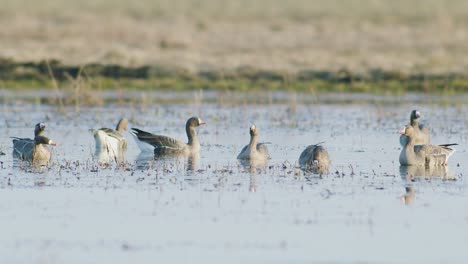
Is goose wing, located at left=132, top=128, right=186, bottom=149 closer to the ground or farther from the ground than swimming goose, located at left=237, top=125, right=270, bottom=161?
farther from the ground

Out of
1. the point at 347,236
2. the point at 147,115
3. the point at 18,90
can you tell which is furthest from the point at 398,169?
the point at 18,90

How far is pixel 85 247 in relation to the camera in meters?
10.1

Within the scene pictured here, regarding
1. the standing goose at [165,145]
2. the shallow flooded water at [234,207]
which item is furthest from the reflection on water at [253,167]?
the standing goose at [165,145]

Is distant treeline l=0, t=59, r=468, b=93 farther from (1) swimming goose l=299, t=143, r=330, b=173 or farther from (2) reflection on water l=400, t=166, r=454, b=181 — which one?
(1) swimming goose l=299, t=143, r=330, b=173

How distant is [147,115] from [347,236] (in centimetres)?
1457

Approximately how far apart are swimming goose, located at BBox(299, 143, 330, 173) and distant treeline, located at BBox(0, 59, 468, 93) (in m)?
16.0

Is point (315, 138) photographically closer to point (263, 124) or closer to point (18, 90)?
point (263, 124)

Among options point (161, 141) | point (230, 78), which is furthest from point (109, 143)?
point (230, 78)

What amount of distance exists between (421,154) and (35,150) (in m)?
6.23

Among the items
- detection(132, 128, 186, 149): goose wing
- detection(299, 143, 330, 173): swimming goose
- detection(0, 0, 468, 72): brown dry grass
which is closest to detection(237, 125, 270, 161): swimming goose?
detection(299, 143, 330, 173): swimming goose

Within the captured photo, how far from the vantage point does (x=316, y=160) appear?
1551 cm

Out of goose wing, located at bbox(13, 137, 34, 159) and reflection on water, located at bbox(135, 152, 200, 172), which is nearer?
reflection on water, located at bbox(135, 152, 200, 172)

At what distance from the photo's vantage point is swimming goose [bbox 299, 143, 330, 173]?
1550 cm

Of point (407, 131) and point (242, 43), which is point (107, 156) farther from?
point (242, 43)
